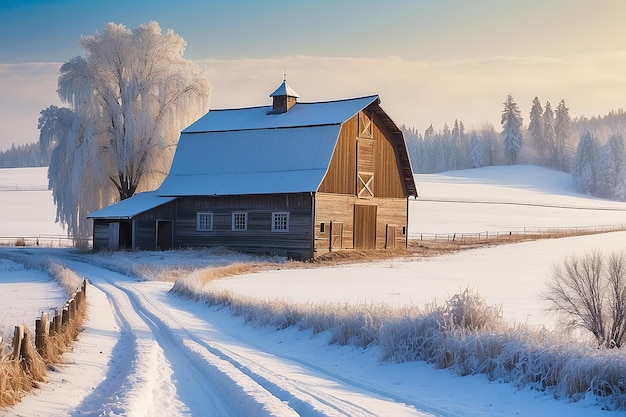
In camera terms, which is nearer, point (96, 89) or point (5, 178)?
point (96, 89)

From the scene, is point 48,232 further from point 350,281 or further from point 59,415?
point 59,415

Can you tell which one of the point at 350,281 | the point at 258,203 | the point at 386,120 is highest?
the point at 386,120

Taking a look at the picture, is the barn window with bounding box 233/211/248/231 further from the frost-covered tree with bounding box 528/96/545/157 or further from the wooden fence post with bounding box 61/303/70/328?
the frost-covered tree with bounding box 528/96/545/157

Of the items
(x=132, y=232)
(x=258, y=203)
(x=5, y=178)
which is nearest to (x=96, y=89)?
(x=132, y=232)

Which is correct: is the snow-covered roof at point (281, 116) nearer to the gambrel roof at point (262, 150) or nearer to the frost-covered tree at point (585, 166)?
the gambrel roof at point (262, 150)

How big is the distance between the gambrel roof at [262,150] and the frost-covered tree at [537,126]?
119340 millimetres

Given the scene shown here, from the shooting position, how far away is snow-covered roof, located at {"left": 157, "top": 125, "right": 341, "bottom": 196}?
42656 millimetres

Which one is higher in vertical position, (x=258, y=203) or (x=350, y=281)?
(x=258, y=203)

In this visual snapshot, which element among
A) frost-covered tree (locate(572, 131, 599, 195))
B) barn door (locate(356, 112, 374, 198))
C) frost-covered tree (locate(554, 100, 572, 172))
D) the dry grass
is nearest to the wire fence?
the dry grass

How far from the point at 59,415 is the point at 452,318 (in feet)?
22.0

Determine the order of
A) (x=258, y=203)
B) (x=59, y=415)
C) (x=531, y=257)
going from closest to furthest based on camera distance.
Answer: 1. (x=59, y=415)
2. (x=258, y=203)
3. (x=531, y=257)

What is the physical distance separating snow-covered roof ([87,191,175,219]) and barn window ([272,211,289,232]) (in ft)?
24.5

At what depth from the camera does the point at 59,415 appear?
9.11 metres

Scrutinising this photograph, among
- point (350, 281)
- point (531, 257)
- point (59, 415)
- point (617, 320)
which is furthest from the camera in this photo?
point (531, 257)
